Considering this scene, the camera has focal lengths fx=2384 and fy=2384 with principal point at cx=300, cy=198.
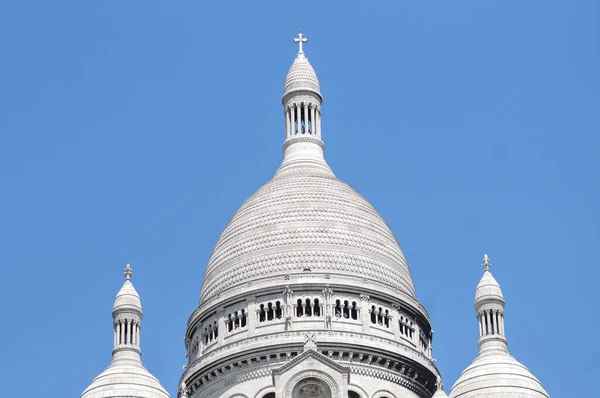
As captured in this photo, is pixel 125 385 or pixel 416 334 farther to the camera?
pixel 416 334

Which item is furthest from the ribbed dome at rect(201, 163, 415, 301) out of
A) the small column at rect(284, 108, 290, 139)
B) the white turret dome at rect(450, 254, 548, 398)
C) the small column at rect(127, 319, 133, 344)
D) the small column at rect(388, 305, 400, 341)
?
the small column at rect(127, 319, 133, 344)

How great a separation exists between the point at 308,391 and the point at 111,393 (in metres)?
9.47

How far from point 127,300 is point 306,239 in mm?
10680

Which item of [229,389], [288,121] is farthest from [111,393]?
[288,121]

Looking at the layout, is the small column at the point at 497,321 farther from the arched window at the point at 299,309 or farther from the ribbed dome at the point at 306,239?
the arched window at the point at 299,309

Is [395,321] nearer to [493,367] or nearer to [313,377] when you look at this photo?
[493,367]

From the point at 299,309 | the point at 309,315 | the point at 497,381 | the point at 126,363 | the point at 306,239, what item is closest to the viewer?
the point at 497,381

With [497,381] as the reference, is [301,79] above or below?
above

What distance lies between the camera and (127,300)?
12075 cm

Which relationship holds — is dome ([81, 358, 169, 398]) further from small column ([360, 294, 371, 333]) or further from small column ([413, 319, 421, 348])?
small column ([413, 319, 421, 348])

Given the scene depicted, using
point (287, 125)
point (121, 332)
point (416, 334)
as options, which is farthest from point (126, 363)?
point (287, 125)

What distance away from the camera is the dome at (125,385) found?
113938 mm

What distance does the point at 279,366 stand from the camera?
390 ft

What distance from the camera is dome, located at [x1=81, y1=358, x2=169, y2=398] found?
374 feet
